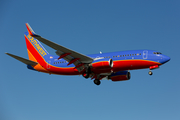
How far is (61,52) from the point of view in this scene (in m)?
37.8

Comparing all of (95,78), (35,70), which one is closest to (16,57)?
(35,70)

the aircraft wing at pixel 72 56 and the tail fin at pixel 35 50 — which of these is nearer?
the aircraft wing at pixel 72 56

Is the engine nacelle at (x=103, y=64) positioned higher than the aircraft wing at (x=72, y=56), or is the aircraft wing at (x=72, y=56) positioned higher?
the aircraft wing at (x=72, y=56)

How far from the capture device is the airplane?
124 ft

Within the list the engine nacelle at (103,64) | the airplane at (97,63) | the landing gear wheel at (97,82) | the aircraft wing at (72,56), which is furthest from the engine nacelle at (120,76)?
the aircraft wing at (72,56)

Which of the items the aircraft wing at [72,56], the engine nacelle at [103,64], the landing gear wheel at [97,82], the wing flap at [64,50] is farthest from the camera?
the landing gear wheel at [97,82]

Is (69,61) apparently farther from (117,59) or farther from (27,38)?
(27,38)

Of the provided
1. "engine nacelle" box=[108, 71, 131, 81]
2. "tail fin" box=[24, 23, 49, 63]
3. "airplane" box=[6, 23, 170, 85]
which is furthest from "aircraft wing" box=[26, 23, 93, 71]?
"tail fin" box=[24, 23, 49, 63]

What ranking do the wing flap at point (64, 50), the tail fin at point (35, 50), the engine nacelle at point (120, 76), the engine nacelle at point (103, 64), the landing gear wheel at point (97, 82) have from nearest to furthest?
the wing flap at point (64, 50) → the engine nacelle at point (103, 64) → the engine nacelle at point (120, 76) → the landing gear wheel at point (97, 82) → the tail fin at point (35, 50)

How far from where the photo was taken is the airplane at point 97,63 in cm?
3779

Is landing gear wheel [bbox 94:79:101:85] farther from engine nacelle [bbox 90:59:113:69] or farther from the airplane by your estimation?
engine nacelle [bbox 90:59:113:69]

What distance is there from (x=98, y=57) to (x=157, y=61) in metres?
9.13

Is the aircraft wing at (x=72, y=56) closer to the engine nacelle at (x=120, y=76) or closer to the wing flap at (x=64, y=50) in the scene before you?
the wing flap at (x=64, y=50)

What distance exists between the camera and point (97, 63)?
1515 inches
